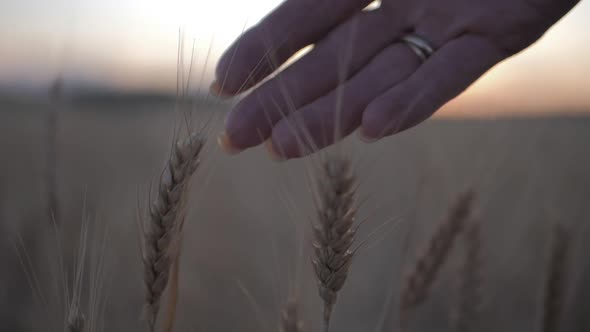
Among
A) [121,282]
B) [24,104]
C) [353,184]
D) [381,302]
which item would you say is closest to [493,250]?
[381,302]

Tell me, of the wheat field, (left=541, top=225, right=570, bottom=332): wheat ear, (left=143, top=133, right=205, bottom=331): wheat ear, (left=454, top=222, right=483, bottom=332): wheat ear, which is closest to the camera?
(left=143, top=133, right=205, bottom=331): wheat ear

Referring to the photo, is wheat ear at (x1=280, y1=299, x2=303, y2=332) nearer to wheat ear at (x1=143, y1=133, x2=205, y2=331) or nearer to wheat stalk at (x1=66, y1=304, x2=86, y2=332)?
wheat ear at (x1=143, y1=133, x2=205, y2=331)

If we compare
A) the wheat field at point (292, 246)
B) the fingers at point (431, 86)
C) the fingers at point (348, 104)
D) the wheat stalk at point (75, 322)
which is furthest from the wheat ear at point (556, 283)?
the wheat stalk at point (75, 322)

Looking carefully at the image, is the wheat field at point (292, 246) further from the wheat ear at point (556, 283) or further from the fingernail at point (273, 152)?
the fingernail at point (273, 152)

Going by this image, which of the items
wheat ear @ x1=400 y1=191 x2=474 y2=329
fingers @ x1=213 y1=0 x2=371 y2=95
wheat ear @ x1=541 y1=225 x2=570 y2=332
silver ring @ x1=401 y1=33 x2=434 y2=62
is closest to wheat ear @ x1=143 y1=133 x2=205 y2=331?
fingers @ x1=213 y1=0 x2=371 y2=95

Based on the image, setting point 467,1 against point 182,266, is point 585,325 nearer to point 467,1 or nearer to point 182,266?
point 467,1

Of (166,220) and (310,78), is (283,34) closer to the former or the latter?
(310,78)

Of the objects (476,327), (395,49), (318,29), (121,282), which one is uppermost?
(318,29)

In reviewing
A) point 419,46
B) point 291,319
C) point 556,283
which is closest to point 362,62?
point 419,46
